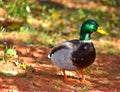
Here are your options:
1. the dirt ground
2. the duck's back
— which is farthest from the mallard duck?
the dirt ground

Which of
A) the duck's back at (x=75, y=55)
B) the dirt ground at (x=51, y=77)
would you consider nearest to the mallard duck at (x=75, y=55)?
the duck's back at (x=75, y=55)

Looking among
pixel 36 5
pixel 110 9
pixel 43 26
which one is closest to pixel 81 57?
pixel 43 26

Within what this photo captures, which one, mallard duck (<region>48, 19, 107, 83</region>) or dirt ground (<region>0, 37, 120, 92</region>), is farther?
mallard duck (<region>48, 19, 107, 83</region>)

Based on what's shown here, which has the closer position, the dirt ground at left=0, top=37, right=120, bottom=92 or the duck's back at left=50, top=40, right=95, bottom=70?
the dirt ground at left=0, top=37, right=120, bottom=92

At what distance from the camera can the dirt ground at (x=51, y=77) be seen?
22.4 feet

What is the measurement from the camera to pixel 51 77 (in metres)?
7.46

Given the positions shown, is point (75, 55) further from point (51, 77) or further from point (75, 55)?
point (51, 77)

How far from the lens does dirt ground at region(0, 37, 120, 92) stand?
22.4 ft

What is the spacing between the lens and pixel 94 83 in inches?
292

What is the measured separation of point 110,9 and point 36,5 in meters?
2.97

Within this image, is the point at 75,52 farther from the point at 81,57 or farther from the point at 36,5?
the point at 36,5

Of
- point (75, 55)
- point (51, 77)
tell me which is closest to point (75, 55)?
point (75, 55)

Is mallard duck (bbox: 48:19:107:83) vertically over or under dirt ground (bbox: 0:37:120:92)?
A: over

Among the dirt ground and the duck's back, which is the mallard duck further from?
the dirt ground
